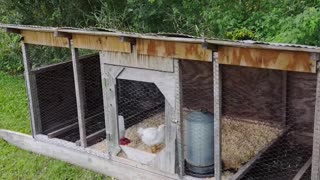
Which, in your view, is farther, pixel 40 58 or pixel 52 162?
pixel 40 58

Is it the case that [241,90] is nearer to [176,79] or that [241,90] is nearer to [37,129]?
[176,79]

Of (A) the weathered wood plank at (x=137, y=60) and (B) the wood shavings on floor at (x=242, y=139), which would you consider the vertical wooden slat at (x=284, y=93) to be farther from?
(A) the weathered wood plank at (x=137, y=60)

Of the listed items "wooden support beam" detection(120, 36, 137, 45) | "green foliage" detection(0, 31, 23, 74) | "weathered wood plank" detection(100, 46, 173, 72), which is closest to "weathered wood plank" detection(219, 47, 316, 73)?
"weathered wood plank" detection(100, 46, 173, 72)

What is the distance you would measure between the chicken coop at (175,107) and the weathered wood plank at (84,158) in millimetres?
12

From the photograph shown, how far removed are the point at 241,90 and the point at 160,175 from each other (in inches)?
72.0

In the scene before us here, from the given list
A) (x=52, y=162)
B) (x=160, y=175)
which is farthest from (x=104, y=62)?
(x=52, y=162)

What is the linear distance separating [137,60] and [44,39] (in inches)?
52.9

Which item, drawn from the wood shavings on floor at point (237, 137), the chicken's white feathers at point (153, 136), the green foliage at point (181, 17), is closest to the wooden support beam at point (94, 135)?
the wood shavings on floor at point (237, 137)

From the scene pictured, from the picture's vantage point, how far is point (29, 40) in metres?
4.90

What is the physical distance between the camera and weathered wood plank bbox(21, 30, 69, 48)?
459cm

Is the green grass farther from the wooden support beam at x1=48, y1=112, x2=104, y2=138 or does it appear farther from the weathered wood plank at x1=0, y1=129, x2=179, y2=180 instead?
the wooden support beam at x1=48, y1=112, x2=104, y2=138

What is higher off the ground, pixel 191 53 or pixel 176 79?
pixel 191 53

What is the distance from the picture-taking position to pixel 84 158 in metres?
4.82

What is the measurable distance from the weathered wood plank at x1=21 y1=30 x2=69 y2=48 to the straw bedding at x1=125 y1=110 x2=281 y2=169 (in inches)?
49.3
